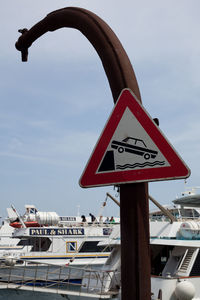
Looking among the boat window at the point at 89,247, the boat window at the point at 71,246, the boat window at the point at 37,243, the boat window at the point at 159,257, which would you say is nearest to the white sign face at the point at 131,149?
the boat window at the point at 159,257

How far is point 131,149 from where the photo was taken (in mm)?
2459

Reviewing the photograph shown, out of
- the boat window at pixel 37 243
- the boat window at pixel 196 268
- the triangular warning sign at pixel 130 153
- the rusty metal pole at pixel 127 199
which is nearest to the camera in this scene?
the triangular warning sign at pixel 130 153

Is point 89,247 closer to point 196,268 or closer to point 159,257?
point 159,257

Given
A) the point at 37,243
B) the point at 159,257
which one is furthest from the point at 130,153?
the point at 37,243

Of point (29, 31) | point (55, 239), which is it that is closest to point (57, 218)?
point (55, 239)

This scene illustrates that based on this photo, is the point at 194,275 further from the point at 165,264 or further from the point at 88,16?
the point at 88,16

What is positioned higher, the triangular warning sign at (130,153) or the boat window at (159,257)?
the triangular warning sign at (130,153)

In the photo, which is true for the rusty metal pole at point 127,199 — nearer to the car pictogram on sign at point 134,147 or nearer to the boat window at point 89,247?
the car pictogram on sign at point 134,147

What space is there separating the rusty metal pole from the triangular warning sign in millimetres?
235

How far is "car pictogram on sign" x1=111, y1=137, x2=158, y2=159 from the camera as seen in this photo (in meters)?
2.38

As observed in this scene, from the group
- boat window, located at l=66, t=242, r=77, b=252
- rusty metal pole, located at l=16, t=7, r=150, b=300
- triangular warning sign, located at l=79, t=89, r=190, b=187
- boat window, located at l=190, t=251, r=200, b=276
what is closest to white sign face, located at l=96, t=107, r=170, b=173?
triangular warning sign, located at l=79, t=89, r=190, b=187

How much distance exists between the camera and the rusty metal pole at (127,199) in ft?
8.59

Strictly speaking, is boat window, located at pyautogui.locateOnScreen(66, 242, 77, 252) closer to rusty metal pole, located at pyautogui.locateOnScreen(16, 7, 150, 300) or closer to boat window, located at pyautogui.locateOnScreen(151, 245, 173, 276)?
boat window, located at pyautogui.locateOnScreen(151, 245, 173, 276)

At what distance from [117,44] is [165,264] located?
40.8ft
